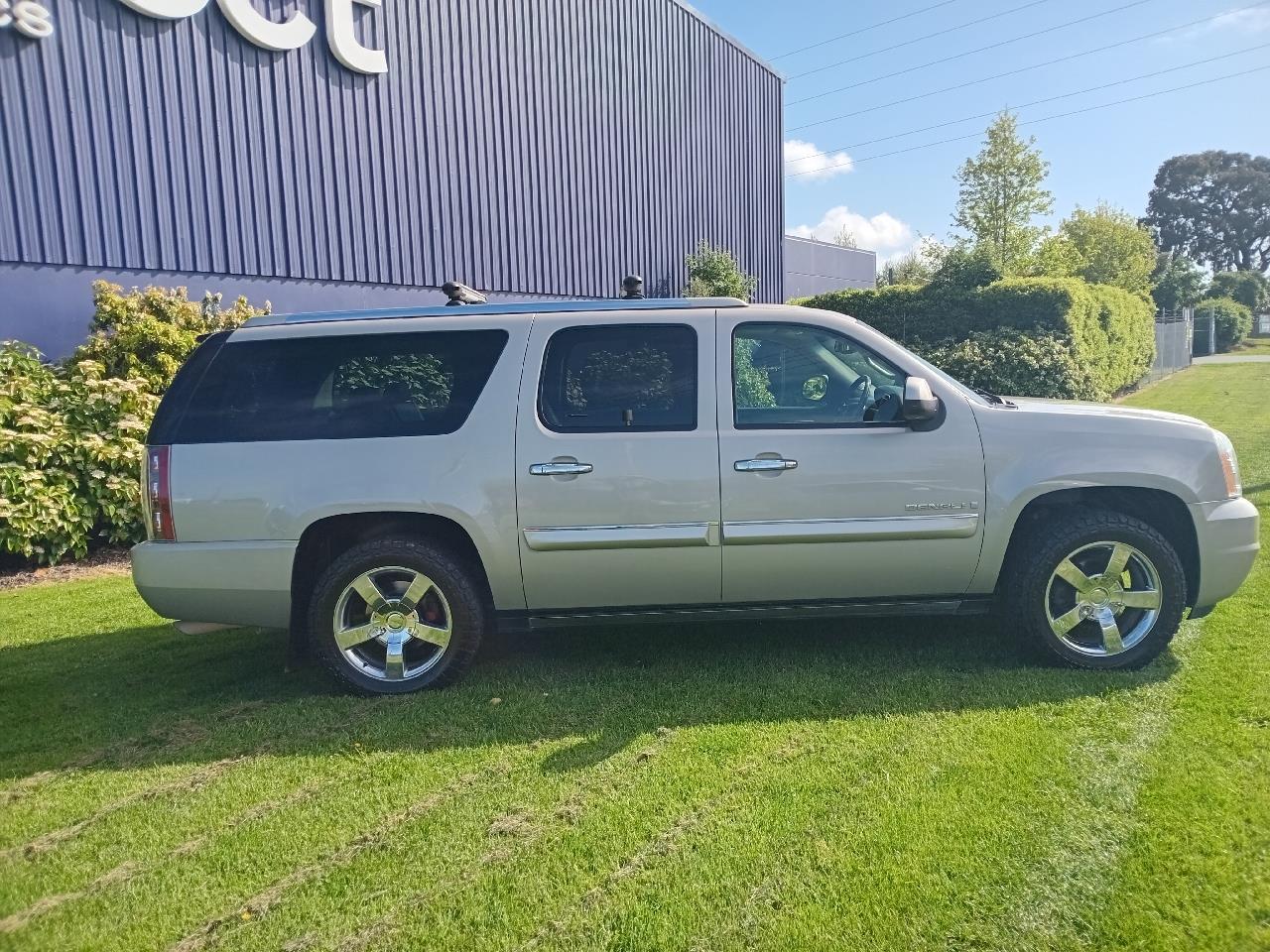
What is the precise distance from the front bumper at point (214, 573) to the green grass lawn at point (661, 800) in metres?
0.56

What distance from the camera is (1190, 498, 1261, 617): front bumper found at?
4094 mm

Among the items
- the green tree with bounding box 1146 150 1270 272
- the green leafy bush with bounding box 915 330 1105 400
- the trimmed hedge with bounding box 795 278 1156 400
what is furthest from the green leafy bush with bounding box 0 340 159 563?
the green tree with bounding box 1146 150 1270 272

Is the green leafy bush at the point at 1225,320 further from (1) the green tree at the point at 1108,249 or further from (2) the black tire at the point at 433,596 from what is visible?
(2) the black tire at the point at 433,596

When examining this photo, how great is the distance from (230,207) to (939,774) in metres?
9.01

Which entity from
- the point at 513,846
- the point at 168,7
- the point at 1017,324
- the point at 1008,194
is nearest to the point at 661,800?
the point at 513,846

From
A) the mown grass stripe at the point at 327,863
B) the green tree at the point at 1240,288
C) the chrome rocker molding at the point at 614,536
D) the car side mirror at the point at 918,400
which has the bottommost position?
the mown grass stripe at the point at 327,863

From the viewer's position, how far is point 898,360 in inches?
165

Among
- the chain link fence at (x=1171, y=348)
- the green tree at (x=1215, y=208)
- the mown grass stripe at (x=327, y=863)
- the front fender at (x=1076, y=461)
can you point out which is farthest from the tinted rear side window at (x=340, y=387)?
the green tree at (x=1215, y=208)

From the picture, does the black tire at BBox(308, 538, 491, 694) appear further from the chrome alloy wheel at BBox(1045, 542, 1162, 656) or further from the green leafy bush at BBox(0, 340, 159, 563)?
the green leafy bush at BBox(0, 340, 159, 563)

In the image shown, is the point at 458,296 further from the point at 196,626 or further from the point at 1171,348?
the point at 1171,348

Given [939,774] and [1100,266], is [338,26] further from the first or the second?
[1100,266]

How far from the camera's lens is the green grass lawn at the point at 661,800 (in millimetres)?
2498

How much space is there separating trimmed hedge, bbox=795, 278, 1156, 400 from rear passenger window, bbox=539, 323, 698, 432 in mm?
10896

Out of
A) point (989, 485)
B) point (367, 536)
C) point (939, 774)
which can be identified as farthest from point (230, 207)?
point (939, 774)
